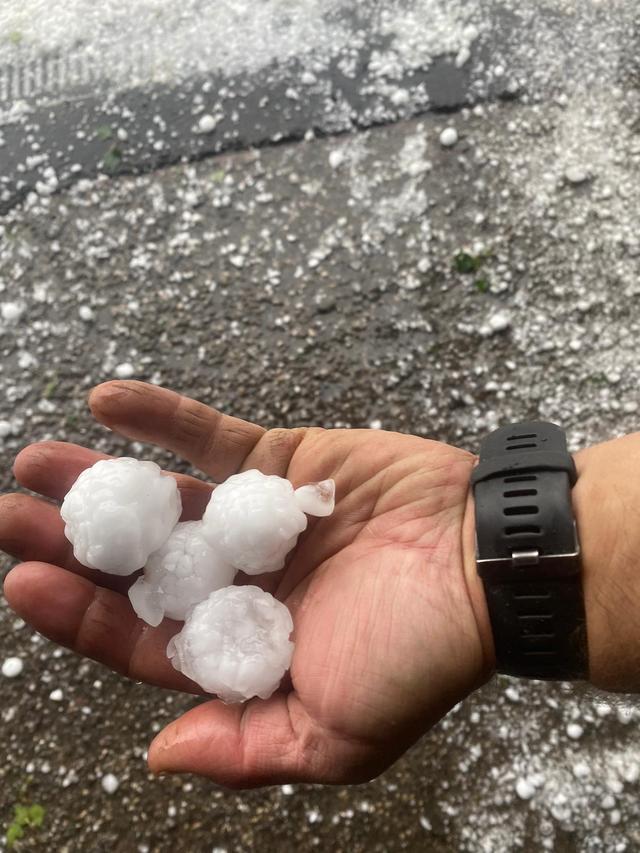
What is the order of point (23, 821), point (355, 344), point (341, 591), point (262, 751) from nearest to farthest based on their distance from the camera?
point (262, 751) → point (341, 591) → point (23, 821) → point (355, 344)

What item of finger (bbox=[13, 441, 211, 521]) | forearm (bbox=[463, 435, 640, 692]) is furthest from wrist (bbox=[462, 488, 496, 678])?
finger (bbox=[13, 441, 211, 521])

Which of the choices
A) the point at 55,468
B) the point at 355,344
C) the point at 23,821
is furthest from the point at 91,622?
the point at 355,344

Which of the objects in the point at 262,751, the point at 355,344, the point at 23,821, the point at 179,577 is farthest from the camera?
the point at 355,344

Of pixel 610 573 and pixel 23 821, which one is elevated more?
pixel 610 573

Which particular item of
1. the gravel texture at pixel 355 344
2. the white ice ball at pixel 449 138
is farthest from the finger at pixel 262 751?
the white ice ball at pixel 449 138

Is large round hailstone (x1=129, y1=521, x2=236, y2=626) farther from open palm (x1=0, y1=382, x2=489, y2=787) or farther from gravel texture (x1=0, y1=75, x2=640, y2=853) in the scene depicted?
gravel texture (x1=0, y1=75, x2=640, y2=853)

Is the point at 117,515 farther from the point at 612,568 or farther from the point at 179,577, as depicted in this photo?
the point at 612,568

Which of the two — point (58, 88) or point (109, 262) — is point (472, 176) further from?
point (58, 88)

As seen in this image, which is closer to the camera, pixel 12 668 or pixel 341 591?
pixel 341 591

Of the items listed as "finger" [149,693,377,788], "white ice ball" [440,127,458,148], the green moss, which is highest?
"white ice ball" [440,127,458,148]
